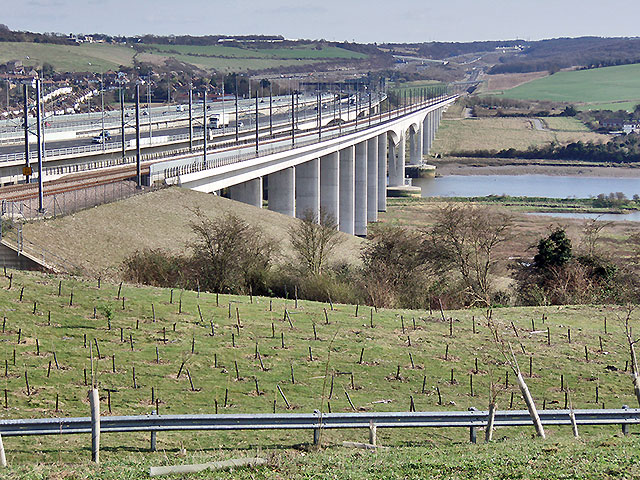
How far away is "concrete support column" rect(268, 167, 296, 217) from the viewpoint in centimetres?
7562

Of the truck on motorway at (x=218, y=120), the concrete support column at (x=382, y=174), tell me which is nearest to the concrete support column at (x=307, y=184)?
the concrete support column at (x=382, y=174)

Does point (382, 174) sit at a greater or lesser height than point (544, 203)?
greater

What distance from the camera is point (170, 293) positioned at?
26.0 m

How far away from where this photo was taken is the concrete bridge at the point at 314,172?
60.6 metres

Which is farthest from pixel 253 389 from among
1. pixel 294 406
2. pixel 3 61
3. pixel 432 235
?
pixel 3 61

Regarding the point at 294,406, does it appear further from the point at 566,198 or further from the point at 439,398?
the point at 566,198

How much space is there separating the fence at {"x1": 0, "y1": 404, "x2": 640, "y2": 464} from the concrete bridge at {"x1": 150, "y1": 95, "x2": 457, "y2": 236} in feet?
135

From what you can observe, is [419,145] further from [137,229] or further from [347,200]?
[137,229]

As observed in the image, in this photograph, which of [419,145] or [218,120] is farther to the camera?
[419,145]

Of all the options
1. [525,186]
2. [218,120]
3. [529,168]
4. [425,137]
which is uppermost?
[218,120]

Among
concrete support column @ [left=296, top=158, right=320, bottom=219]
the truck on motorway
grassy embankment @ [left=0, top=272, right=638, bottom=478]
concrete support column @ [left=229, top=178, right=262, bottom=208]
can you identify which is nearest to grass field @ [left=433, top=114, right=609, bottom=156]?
the truck on motorway

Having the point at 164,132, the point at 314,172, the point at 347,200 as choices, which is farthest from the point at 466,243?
the point at 164,132

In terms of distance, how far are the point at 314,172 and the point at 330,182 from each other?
27.5ft

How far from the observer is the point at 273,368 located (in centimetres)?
1966
